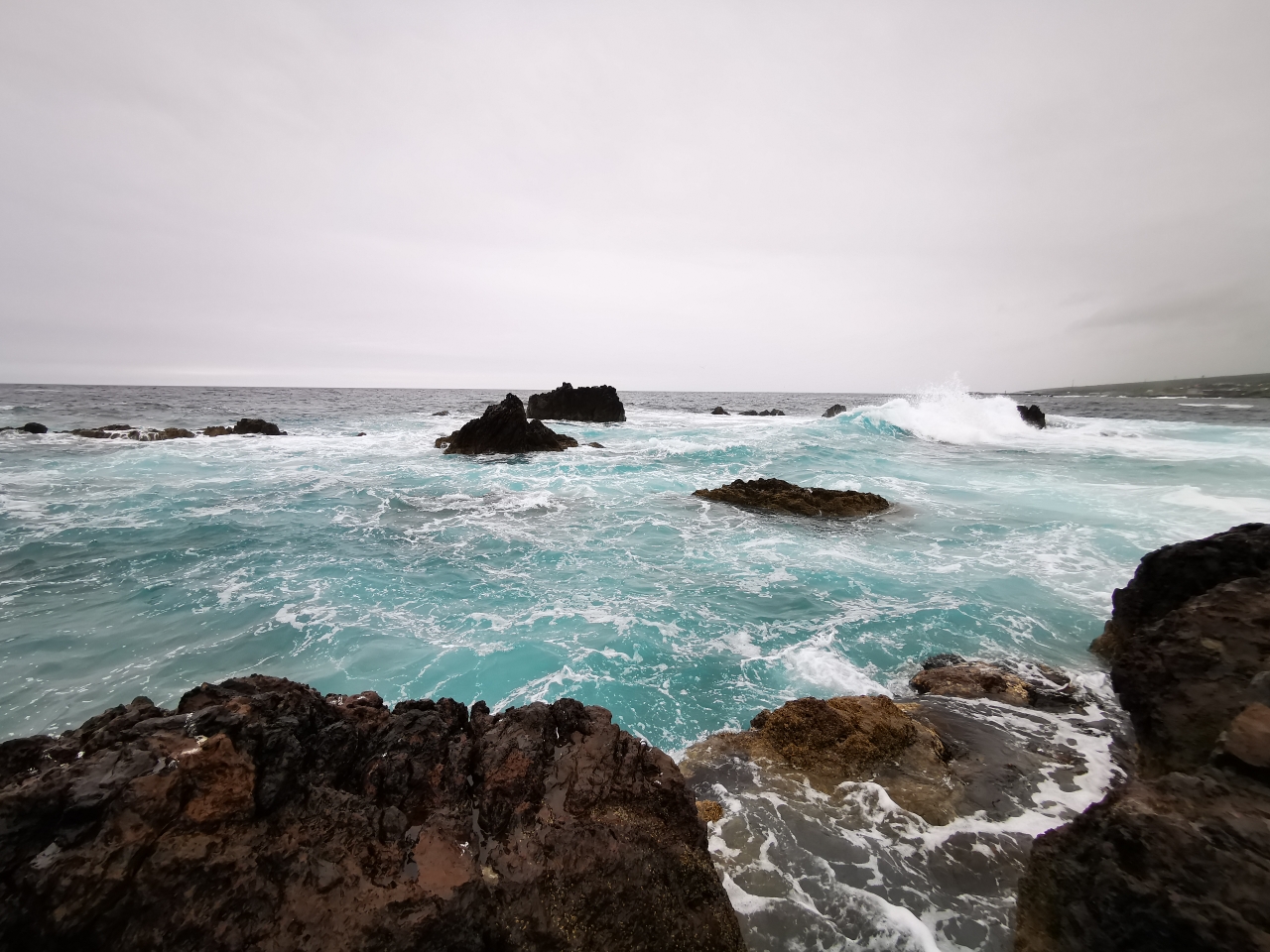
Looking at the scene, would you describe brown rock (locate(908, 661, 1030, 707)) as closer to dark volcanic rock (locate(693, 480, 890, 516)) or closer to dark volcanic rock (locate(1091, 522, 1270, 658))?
dark volcanic rock (locate(1091, 522, 1270, 658))

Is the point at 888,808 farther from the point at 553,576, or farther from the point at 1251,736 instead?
the point at 553,576

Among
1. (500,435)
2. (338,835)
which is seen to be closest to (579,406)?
(500,435)

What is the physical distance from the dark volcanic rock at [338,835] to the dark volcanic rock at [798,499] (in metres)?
10.8

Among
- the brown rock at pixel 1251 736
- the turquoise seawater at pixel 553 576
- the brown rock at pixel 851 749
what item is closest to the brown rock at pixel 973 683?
the turquoise seawater at pixel 553 576

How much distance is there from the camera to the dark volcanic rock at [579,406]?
41344 millimetres

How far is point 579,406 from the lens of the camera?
138 feet

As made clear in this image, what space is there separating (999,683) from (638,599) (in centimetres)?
463

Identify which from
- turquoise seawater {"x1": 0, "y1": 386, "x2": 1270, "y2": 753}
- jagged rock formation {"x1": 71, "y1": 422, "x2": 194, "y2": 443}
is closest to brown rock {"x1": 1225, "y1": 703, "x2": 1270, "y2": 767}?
turquoise seawater {"x1": 0, "y1": 386, "x2": 1270, "y2": 753}

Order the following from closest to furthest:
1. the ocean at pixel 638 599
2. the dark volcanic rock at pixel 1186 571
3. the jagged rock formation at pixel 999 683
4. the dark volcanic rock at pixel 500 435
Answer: the ocean at pixel 638 599 → the dark volcanic rock at pixel 1186 571 → the jagged rock formation at pixel 999 683 → the dark volcanic rock at pixel 500 435

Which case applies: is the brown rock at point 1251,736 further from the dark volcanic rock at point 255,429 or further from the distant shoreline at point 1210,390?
the distant shoreline at point 1210,390

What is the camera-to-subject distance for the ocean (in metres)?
3.64

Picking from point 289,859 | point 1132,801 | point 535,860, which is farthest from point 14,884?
point 1132,801

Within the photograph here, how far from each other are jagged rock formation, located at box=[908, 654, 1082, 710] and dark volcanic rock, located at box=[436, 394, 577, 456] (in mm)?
20601

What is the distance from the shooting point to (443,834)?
2.58 meters
